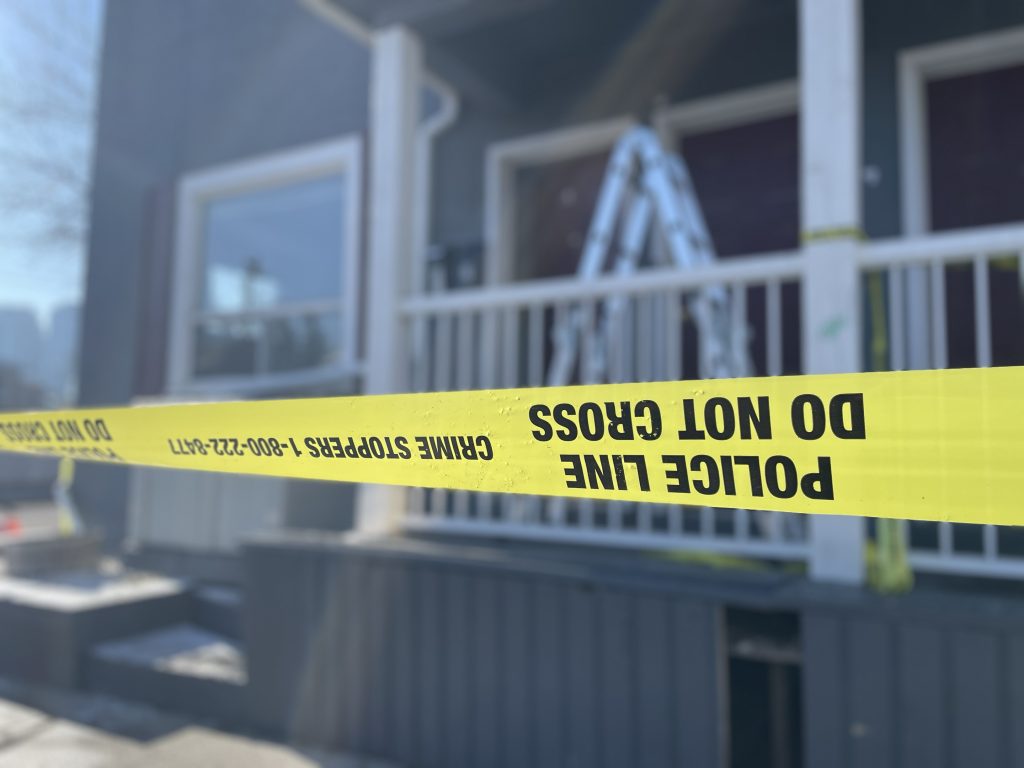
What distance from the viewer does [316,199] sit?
625 centimetres

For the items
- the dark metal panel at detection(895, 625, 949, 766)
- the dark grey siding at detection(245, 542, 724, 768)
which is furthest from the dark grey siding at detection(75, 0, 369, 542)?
the dark metal panel at detection(895, 625, 949, 766)

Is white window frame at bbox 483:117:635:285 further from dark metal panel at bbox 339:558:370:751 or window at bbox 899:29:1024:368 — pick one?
dark metal panel at bbox 339:558:370:751

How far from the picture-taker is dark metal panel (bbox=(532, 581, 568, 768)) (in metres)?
2.87

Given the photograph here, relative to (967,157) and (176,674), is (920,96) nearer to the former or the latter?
(967,157)

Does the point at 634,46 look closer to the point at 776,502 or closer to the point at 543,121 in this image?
the point at 543,121

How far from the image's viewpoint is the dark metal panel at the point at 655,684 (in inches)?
105

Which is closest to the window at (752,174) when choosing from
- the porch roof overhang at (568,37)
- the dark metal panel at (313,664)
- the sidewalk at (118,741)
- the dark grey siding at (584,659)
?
the porch roof overhang at (568,37)

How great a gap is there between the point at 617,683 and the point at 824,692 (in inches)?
26.9

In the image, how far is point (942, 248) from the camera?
2770 millimetres

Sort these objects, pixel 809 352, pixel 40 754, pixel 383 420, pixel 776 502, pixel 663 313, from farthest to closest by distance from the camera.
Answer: pixel 663 313 → pixel 40 754 → pixel 809 352 → pixel 383 420 → pixel 776 502

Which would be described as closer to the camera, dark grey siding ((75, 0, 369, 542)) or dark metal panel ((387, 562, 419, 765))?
dark metal panel ((387, 562, 419, 765))

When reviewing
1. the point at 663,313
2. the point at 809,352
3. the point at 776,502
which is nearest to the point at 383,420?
the point at 776,502

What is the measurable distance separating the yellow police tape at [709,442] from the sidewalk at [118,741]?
187cm

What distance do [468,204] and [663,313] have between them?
5.72 feet
